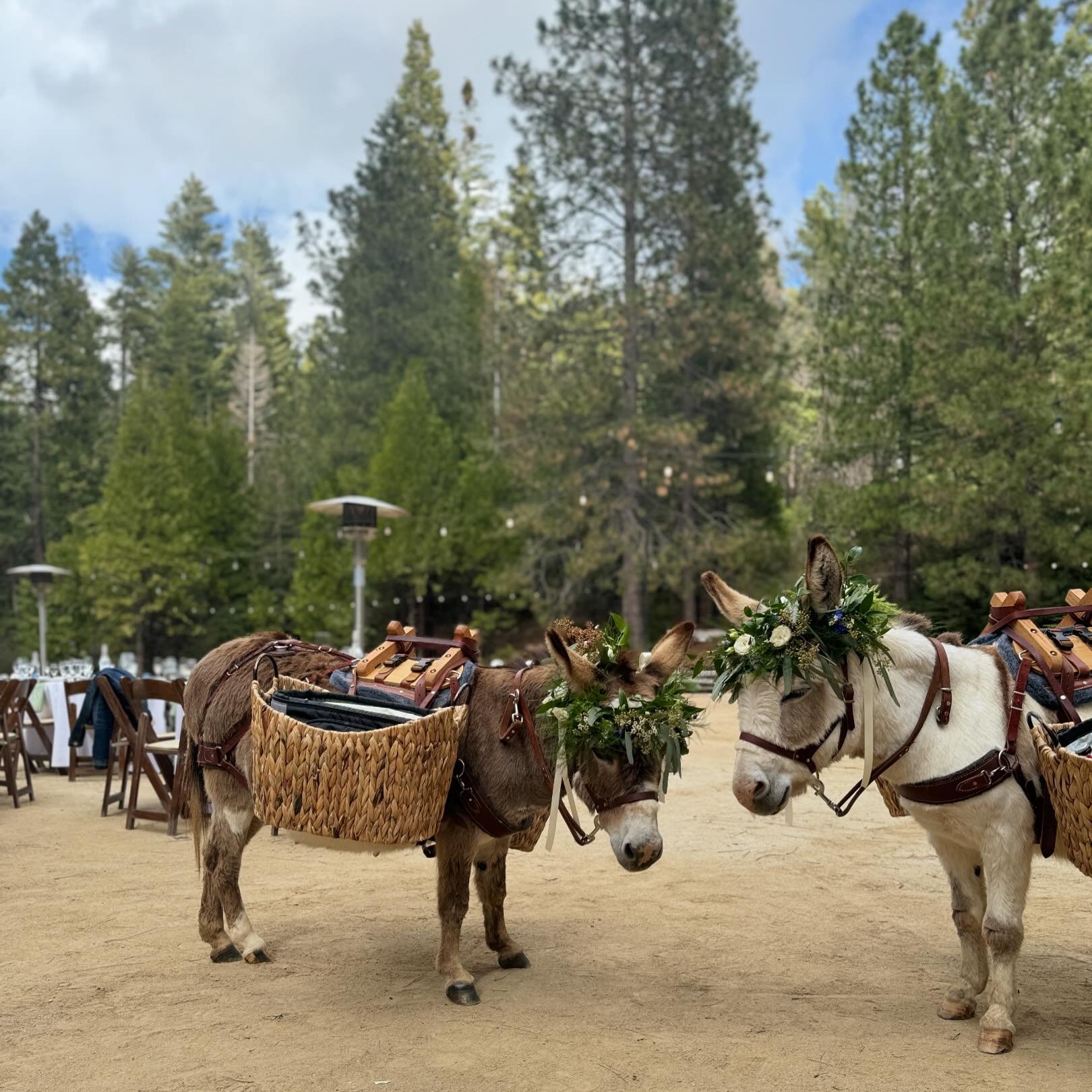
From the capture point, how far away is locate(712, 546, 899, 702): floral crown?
3.24m

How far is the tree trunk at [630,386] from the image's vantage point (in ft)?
68.0

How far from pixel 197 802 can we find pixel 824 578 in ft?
9.85

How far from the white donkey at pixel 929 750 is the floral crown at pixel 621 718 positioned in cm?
22

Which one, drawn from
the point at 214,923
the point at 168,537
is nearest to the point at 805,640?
the point at 214,923

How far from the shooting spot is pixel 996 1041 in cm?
321

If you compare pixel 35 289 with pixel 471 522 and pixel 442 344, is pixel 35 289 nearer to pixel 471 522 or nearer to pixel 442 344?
pixel 442 344

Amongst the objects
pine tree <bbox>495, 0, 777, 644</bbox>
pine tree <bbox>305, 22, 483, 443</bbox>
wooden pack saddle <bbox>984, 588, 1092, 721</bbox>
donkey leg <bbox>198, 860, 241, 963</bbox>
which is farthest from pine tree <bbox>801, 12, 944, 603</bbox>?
donkey leg <bbox>198, 860, 241, 963</bbox>

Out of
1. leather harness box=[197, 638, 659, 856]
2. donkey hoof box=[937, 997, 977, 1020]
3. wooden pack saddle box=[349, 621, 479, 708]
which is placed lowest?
Result: donkey hoof box=[937, 997, 977, 1020]

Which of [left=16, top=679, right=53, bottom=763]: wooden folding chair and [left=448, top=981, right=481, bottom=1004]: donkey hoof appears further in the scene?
[left=16, top=679, right=53, bottom=763]: wooden folding chair

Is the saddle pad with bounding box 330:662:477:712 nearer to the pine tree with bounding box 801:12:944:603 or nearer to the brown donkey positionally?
the brown donkey

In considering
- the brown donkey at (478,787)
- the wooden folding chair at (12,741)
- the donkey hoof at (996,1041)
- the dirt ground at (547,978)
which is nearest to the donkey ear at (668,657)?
the brown donkey at (478,787)

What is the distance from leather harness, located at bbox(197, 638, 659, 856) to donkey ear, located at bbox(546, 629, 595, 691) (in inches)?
12.8

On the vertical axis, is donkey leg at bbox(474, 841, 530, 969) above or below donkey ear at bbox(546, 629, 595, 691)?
below

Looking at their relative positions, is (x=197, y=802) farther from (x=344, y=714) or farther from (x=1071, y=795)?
(x=1071, y=795)
